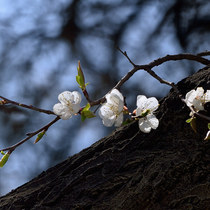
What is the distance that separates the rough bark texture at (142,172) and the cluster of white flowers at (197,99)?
5 centimetres

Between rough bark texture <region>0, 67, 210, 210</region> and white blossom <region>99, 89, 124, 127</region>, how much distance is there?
0.36 feet

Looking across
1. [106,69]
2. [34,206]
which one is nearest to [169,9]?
[106,69]

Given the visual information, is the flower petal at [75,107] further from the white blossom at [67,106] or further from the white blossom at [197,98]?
the white blossom at [197,98]

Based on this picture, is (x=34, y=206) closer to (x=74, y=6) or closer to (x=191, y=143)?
(x=191, y=143)

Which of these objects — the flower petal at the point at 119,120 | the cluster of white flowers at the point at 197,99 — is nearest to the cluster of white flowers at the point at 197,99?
the cluster of white flowers at the point at 197,99

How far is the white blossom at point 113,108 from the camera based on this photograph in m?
0.73

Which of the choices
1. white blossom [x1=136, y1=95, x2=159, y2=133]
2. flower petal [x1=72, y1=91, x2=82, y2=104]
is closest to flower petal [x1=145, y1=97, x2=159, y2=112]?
white blossom [x1=136, y1=95, x2=159, y2=133]

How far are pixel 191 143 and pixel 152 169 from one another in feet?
0.30

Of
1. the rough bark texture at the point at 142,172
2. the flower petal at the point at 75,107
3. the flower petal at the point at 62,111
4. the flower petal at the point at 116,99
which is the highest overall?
the flower petal at the point at 62,111

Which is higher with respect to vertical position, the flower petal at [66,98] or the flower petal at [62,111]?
the flower petal at [66,98]

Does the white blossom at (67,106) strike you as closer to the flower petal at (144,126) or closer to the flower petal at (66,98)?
the flower petal at (66,98)

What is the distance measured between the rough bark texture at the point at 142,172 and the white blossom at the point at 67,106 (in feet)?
0.50

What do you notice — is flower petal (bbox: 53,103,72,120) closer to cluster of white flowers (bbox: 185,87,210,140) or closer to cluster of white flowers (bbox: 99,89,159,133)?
cluster of white flowers (bbox: 99,89,159,133)

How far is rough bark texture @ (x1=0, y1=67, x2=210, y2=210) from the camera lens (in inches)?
30.8
